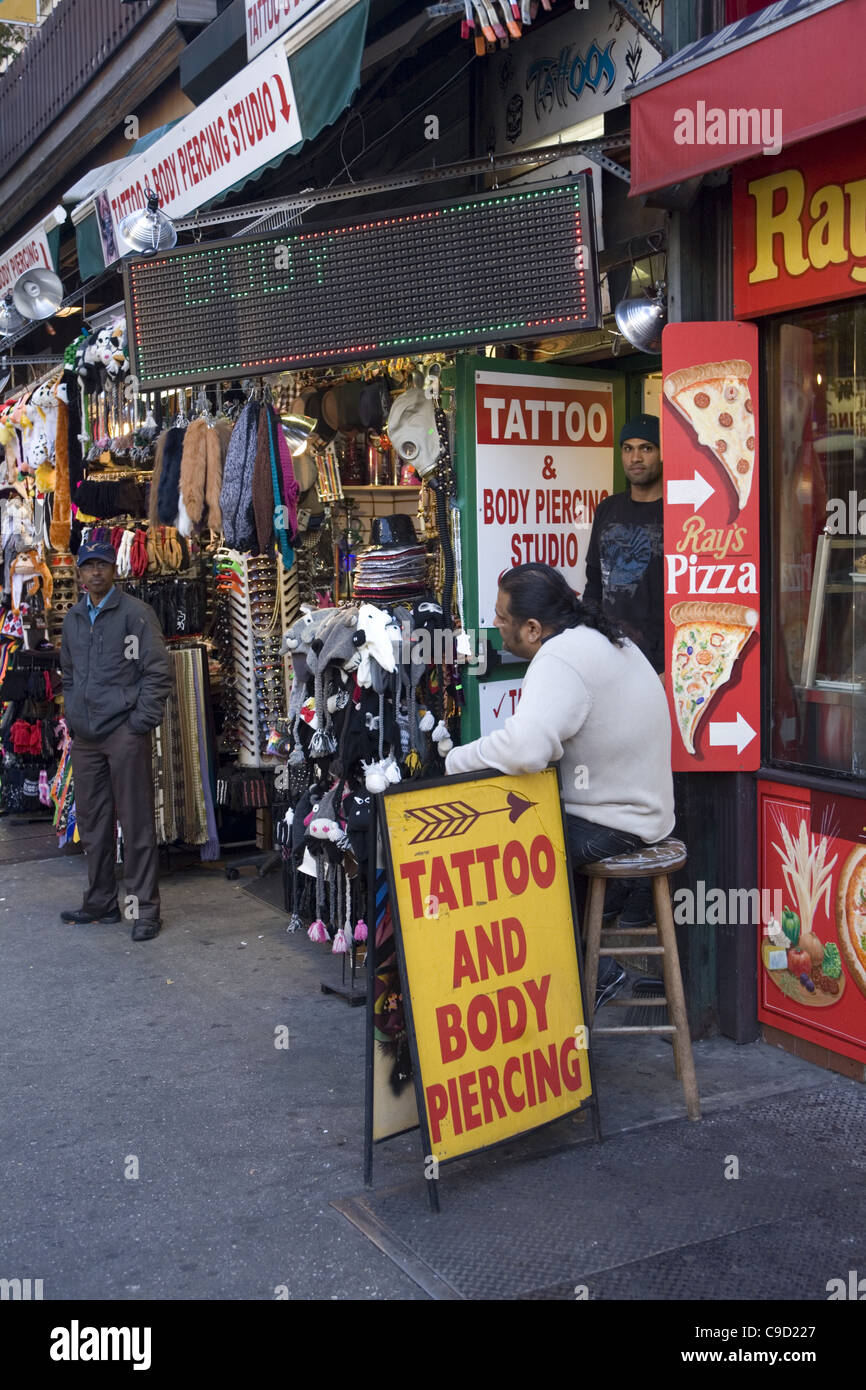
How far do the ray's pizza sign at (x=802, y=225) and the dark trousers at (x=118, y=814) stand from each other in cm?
384

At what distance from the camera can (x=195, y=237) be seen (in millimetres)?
7852

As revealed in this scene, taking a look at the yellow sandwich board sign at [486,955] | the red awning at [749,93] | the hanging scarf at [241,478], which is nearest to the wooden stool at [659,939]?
the yellow sandwich board sign at [486,955]

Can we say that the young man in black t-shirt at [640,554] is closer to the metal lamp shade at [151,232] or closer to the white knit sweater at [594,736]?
the white knit sweater at [594,736]

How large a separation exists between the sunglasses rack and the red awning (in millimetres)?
3487

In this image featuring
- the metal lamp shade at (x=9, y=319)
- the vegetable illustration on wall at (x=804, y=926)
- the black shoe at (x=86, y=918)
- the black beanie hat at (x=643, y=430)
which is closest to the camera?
the vegetable illustration on wall at (x=804, y=926)

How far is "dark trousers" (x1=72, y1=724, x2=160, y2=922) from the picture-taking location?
22.2ft

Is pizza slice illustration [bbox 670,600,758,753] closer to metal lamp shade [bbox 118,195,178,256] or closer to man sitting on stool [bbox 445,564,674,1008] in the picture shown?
man sitting on stool [bbox 445,564,674,1008]

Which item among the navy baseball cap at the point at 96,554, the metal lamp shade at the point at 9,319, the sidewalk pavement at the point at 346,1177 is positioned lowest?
the sidewalk pavement at the point at 346,1177

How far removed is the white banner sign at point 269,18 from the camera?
19.9 ft

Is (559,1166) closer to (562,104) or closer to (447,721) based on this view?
(447,721)

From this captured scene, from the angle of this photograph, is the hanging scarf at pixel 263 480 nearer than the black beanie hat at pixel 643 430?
No

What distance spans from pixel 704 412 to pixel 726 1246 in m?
2.78

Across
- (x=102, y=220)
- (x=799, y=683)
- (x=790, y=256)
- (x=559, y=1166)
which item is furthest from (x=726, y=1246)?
(x=102, y=220)

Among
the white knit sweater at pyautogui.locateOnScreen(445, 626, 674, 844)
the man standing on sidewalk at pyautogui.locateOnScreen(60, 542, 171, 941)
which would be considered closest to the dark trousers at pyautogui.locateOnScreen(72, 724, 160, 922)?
the man standing on sidewalk at pyautogui.locateOnScreen(60, 542, 171, 941)
